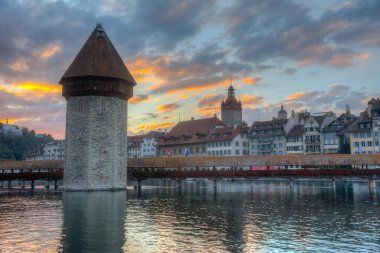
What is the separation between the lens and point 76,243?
558 inches

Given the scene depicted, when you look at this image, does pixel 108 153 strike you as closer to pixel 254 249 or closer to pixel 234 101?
pixel 254 249

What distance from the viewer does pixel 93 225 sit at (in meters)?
17.8

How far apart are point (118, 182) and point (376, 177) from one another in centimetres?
2327

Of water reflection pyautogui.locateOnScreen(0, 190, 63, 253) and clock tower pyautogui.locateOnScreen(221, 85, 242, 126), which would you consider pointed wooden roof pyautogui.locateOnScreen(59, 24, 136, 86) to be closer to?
water reflection pyautogui.locateOnScreen(0, 190, 63, 253)

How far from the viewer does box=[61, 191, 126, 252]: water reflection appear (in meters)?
13.8

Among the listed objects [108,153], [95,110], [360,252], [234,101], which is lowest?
[360,252]

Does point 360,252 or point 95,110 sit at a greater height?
point 95,110

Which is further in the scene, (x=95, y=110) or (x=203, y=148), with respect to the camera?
(x=203, y=148)

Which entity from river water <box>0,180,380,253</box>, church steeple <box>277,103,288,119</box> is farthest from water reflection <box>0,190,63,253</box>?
church steeple <box>277,103,288,119</box>

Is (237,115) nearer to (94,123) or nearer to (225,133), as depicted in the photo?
(225,133)

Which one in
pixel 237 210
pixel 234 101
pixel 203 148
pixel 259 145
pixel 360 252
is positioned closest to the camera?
pixel 360 252

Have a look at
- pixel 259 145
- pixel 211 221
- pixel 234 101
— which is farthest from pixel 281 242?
pixel 234 101

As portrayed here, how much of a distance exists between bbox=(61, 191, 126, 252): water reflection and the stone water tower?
7168 millimetres

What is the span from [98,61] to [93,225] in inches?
840
